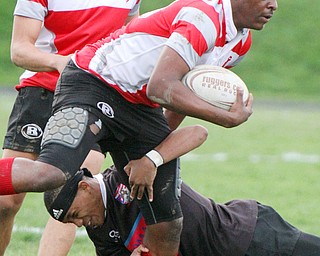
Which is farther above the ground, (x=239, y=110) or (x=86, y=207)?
(x=239, y=110)

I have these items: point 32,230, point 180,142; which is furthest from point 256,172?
point 180,142

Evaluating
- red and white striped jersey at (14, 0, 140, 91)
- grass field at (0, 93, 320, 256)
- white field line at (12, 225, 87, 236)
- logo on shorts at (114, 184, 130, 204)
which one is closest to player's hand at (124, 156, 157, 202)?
logo on shorts at (114, 184, 130, 204)

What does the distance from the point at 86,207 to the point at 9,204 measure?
0.83 metres

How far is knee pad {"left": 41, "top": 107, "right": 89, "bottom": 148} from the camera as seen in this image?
188 inches

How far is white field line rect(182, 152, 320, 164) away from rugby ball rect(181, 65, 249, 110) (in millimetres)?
6594

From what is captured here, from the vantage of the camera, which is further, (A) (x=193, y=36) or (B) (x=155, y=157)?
(B) (x=155, y=157)

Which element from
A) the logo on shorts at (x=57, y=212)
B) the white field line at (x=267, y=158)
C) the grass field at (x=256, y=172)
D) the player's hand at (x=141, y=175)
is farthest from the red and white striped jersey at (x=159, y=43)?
the white field line at (x=267, y=158)

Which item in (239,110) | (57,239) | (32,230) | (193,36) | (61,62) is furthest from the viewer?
(32,230)

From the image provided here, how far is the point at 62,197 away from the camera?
16.6ft

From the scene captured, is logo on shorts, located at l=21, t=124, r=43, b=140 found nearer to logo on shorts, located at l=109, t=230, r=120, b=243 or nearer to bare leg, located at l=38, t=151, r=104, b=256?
bare leg, located at l=38, t=151, r=104, b=256

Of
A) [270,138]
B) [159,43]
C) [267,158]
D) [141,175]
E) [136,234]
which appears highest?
[159,43]

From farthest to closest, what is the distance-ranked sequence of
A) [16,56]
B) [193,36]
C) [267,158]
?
[267,158] → [16,56] → [193,36]

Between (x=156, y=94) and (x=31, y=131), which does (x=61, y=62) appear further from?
(x=156, y=94)

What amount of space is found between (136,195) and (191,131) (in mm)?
446
